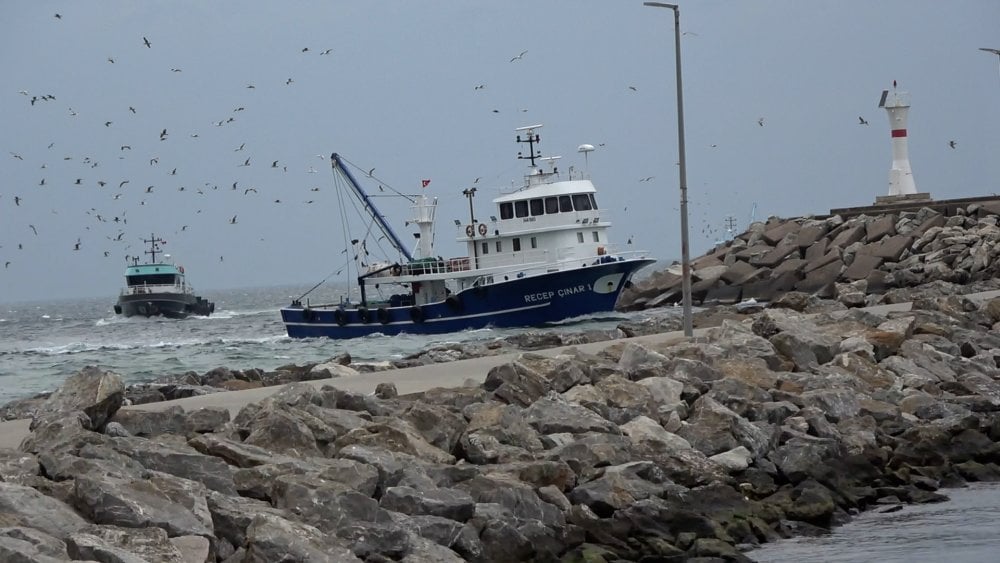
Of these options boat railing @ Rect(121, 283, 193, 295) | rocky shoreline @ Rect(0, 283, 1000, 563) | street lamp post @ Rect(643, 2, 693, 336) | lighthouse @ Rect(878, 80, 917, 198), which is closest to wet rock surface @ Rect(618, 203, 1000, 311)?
lighthouse @ Rect(878, 80, 917, 198)

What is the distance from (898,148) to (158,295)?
38.4 meters

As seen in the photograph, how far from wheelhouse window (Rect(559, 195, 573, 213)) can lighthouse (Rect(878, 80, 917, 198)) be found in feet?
61.9

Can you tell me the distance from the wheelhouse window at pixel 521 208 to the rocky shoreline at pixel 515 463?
73.0ft

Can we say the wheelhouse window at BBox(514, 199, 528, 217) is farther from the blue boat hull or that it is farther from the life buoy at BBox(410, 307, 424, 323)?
the life buoy at BBox(410, 307, 424, 323)

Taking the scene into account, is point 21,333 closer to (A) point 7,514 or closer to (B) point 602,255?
(B) point 602,255

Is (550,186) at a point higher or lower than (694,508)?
higher

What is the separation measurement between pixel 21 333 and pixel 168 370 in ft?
130

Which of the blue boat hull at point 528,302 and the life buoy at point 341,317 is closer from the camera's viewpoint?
the blue boat hull at point 528,302

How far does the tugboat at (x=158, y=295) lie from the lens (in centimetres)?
7375

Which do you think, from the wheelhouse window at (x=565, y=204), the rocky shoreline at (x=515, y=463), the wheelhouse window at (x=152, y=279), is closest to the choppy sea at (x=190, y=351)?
the wheelhouse window at (x=565, y=204)

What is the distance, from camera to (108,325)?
70000 mm

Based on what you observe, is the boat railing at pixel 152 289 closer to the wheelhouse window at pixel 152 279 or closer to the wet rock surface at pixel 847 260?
the wheelhouse window at pixel 152 279

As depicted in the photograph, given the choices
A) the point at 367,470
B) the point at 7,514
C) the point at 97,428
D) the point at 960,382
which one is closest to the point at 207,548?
the point at 7,514

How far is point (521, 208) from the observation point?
39.9 meters
